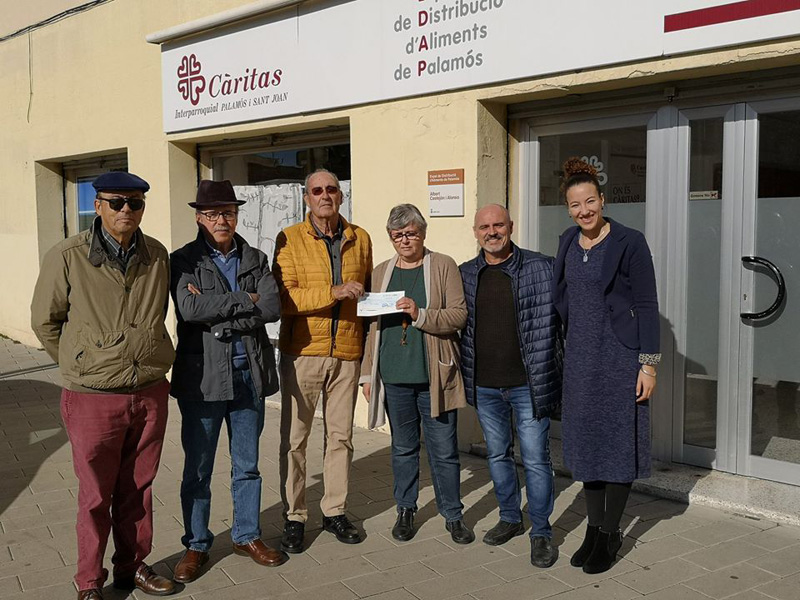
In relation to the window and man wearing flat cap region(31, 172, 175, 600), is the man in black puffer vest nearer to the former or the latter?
man wearing flat cap region(31, 172, 175, 600)

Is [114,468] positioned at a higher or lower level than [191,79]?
lower

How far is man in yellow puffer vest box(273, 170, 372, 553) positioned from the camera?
4.26 metres

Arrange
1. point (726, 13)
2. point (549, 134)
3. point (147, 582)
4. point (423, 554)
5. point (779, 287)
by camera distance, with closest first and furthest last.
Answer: point (147, 582), point (423, 554), point (726, 13), point (779, 287), point (549, 134)

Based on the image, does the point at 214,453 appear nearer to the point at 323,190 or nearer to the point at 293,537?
the point at 293,537

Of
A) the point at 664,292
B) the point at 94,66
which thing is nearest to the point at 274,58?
the point at 94,66

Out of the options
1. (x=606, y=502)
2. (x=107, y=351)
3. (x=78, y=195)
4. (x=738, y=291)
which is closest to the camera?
(x=107, y=351)

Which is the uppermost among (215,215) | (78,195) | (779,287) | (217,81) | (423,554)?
(217,81)

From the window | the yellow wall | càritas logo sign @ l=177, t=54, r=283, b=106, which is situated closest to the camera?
the yellow wall

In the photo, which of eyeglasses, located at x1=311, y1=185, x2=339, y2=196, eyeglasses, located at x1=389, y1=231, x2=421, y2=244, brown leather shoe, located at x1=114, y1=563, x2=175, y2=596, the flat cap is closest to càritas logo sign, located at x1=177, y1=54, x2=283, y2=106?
eyeglasses, located at x1=311, y1=185, x2=339, y2=196

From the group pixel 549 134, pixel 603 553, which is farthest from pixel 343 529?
pixel 549 134

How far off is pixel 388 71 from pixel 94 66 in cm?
481

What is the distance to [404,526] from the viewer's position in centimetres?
447

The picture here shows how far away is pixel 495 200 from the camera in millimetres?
5992

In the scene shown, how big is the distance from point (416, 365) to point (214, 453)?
110cm
